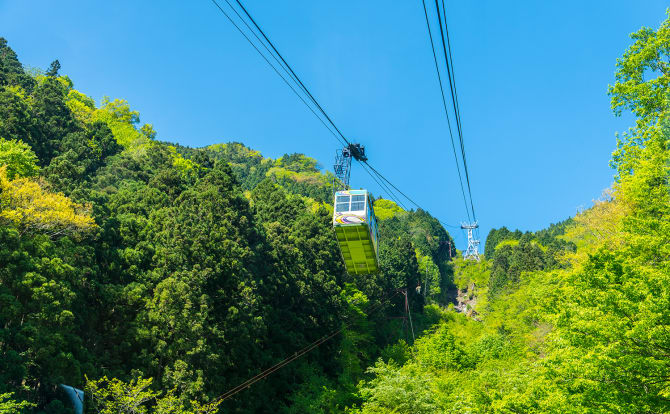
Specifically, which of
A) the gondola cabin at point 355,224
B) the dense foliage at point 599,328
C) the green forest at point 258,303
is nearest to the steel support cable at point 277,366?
the green forest at point 258,303

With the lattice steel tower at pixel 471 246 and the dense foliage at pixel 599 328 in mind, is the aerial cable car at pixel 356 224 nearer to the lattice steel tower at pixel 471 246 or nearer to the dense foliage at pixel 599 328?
the dense foliage at pixel 599 328

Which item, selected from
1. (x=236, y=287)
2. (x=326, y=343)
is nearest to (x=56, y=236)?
(x=236, y=287)

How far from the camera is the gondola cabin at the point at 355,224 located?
24281mm

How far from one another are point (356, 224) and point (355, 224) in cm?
5

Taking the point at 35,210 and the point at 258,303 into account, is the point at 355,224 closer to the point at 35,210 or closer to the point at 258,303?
the point at 258,303

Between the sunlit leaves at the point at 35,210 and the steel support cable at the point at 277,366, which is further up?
the sunlit leaves at the point at 35,210

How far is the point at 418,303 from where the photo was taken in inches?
2368

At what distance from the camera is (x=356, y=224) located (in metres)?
24.1

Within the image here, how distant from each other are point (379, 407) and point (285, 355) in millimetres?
8644

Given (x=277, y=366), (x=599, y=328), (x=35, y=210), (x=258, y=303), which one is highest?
(x=35, y=210)

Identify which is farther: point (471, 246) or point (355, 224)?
point (471, 246)

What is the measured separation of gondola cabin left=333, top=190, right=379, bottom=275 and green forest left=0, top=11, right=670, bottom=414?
6234 millimetres

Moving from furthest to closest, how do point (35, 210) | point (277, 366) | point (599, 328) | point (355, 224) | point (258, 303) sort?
point (277, 366)
point (258, 303)
point (355, 224)
point (35, 210)
point (599, 328)

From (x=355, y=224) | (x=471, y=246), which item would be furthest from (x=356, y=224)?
(x=471, y=246)
